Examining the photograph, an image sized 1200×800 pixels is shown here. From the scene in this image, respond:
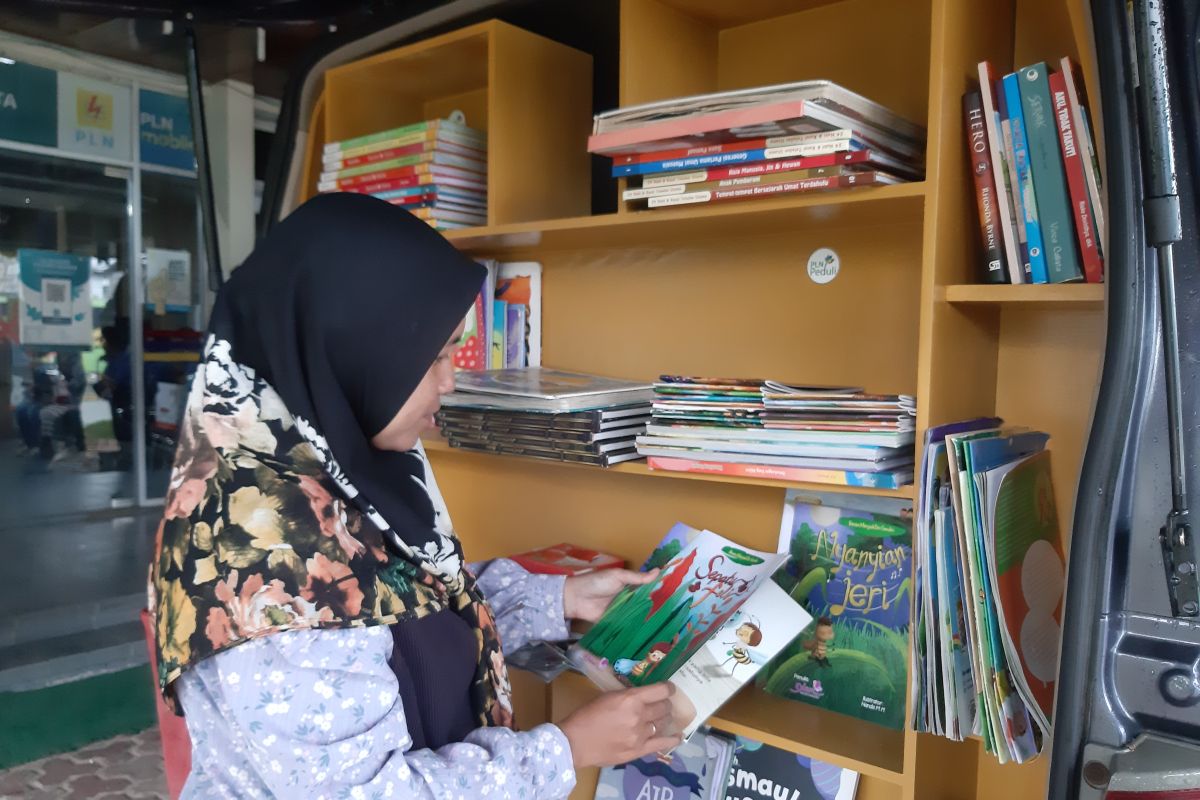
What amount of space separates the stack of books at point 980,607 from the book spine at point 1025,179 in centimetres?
26

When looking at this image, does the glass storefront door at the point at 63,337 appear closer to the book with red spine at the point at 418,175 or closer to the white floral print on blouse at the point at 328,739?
the book with red spine at the point at 418,175

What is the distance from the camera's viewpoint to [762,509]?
181 centimetres

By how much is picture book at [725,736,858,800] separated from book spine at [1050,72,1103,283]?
988 mm

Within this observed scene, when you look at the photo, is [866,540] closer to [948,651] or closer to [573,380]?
[948,651]

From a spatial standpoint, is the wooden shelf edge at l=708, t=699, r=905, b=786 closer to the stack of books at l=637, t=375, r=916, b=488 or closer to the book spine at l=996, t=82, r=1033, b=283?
the stack of books at l=637, t=375, r=916, b=488

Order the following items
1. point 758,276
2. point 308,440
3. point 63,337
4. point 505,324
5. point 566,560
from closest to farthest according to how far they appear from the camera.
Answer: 1. point 308,440
2. point 758,276
3. point 566,560
4. point 505,324
5. point 63,337

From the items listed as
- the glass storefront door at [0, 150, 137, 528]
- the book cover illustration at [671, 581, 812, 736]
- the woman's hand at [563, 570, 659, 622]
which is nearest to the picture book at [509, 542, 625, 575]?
the woman's hand at [563, 570, 659, 622]

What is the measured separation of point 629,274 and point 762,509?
584 millimetres

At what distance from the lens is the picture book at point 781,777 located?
1.68 m

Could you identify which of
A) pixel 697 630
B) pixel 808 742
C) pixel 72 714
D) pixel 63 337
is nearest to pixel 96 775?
pixel 72 714

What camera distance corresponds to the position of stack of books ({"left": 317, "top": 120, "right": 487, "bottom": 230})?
6.58 feet

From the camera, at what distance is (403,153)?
205 cm

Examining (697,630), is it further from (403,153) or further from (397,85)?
(397,85)

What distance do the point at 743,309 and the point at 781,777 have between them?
909 mm
